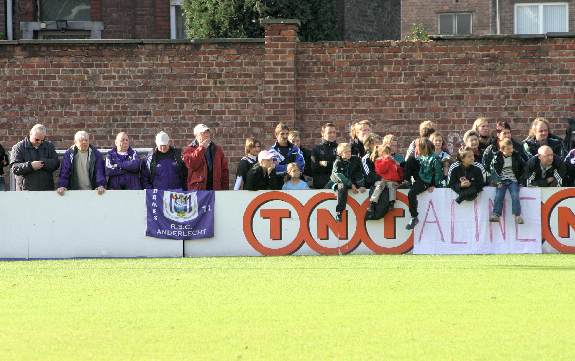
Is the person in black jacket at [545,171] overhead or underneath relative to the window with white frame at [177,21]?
underneath

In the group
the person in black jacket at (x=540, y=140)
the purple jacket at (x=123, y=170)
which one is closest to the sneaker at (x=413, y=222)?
the person in black jacket at (x=540, y=140)

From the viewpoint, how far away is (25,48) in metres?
22.7

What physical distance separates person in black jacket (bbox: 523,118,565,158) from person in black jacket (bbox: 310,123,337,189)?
2.83m

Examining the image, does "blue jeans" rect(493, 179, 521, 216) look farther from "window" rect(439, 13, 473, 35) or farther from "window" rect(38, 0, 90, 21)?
"window" rect(439, 13, 473, 35)

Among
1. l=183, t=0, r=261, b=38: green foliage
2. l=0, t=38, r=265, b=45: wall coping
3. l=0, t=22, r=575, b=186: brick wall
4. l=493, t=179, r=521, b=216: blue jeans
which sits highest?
l=183, t=0, r=261, b=38: green foliage

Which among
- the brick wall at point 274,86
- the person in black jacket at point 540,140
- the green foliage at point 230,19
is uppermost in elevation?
the green foliage at point 230,19

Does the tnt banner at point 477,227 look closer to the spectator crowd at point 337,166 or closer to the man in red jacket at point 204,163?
the spectator crowd at point 337,166

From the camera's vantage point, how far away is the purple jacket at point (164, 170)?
1905 cm

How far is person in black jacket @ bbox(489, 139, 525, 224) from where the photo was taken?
60.4 feet

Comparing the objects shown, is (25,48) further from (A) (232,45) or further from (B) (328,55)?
(B) (328,55)

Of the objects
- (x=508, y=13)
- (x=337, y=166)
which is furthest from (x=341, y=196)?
(x=508, y=13)

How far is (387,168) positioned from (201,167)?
2714mm

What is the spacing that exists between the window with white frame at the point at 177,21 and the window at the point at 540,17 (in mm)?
15501

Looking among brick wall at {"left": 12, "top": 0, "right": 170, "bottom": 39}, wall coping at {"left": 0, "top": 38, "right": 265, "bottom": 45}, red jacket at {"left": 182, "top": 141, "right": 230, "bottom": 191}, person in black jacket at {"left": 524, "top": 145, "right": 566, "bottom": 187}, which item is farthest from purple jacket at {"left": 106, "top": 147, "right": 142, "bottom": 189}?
brick wall at {"left": 12, "top": 0, "right": 170, "bottom": 39}
